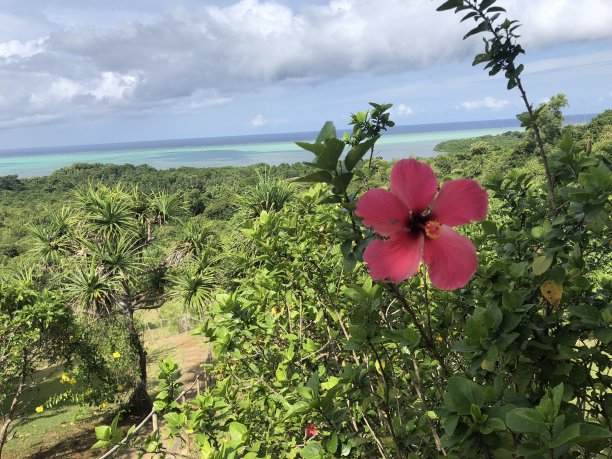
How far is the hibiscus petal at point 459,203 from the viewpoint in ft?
1.98

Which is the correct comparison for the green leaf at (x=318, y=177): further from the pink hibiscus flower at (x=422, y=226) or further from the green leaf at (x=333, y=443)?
the green leaf at (x=333, y=443)

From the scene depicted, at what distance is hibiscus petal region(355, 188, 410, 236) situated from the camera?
1.95 feet

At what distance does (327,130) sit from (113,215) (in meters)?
8.83

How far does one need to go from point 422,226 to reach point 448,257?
6 cm

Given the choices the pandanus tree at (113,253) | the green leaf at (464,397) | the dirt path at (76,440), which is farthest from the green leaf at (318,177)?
the pandanus tree at (113,253)

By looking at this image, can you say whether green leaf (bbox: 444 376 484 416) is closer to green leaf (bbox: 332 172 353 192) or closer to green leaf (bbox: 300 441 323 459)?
green leaf (bbox: 332 172 353 192)

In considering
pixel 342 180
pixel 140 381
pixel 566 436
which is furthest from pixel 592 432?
pixel 140 381

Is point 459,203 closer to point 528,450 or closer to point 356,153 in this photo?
point 356,153

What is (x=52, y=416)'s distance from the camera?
10594 mm

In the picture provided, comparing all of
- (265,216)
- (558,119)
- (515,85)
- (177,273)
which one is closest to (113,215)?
(177,273)

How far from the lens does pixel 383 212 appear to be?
0.61 metres

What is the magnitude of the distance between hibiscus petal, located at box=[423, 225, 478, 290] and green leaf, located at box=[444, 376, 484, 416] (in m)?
0.30

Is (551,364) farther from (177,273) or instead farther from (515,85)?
(177,273)

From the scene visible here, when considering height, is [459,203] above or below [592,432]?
above
